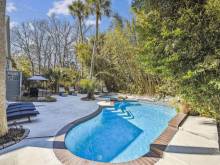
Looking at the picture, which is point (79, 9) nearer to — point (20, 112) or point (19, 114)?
point (20, 112)

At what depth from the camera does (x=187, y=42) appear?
461cm

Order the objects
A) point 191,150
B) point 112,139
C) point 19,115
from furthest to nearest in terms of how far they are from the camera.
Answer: point 19,115 < point 112,139 < point 191,150

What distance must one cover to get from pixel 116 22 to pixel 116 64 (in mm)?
4779

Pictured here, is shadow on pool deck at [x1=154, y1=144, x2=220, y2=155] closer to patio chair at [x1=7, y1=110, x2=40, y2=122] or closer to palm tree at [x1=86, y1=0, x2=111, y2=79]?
patio chair at [x1=7, y1=110, x2=40, y2=122]

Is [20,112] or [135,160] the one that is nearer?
[135,160]

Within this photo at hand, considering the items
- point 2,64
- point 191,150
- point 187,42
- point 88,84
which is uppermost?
point 187,42

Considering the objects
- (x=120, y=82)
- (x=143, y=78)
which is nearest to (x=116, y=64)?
(x=120, y=82)

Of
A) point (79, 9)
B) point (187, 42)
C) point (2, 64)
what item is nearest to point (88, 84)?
point (79, 9)

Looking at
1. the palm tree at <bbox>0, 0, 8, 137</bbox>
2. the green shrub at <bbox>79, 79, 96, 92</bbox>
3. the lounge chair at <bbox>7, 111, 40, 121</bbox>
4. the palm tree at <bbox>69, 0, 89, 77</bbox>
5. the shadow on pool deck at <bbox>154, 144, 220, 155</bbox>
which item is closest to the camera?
the shadow on pool deck at <bbox>154, 144, 220, 155</bbox>

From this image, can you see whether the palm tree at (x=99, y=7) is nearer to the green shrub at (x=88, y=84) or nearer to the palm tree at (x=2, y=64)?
the green shrub at (x=88, y=84)

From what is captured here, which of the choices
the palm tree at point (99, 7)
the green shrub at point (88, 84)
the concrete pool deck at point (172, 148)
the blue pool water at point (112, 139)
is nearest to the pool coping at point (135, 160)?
the concrete pool deck at point (172, 148)

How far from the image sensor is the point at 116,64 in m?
22.6

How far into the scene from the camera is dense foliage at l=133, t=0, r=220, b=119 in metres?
4.29

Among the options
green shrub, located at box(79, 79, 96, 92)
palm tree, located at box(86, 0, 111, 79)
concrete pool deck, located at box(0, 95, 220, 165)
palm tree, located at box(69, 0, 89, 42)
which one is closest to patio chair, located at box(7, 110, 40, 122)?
concrete pool deck, located at box(0, 95, 220, 165)
